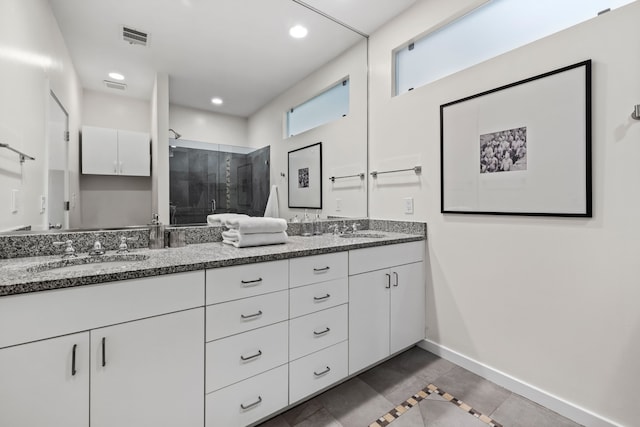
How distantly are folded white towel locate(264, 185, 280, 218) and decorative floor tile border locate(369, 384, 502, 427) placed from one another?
1.36 meters

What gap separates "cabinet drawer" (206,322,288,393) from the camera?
1.24m

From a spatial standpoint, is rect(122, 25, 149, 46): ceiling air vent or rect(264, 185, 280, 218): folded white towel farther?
rect(264, 185, 280, 218): folded white towel

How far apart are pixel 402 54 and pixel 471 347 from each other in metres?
2.29

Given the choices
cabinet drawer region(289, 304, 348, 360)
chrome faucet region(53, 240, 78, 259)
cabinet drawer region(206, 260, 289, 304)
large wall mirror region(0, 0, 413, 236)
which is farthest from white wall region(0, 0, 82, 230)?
cabinet drawer region(289, 304, 348, 360)

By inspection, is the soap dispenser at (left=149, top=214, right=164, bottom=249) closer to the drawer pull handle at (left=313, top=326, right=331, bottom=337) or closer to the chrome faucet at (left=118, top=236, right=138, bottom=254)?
the chrome faucet at (left=118, top=236, right=138, bottom=254)

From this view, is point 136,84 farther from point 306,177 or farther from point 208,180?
point 306,177

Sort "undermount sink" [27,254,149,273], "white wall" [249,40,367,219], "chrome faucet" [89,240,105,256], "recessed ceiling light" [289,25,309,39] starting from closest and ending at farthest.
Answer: "undermount sink" [27,254,149,273] → "chrome faucet" [89,240,105,256] → "recessed ceiling light" [289,25,309,39] → "white wall" [249,40,367,219]

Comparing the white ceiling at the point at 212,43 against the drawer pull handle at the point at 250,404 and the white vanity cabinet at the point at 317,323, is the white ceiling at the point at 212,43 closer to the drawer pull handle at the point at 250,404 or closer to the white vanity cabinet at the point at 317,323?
the white vanity cabinet at the point at 317,323

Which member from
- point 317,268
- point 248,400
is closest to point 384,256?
point 317,268

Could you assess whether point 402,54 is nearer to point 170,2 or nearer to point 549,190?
point 549,190

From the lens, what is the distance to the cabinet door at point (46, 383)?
0.89 metres

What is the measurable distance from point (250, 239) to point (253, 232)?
0.04 meters

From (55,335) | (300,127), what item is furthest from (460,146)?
(55,335)

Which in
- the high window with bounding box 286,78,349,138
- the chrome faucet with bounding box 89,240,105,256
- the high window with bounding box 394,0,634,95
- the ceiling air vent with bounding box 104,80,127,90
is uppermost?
the high window with bounding box 394,0,634,95
